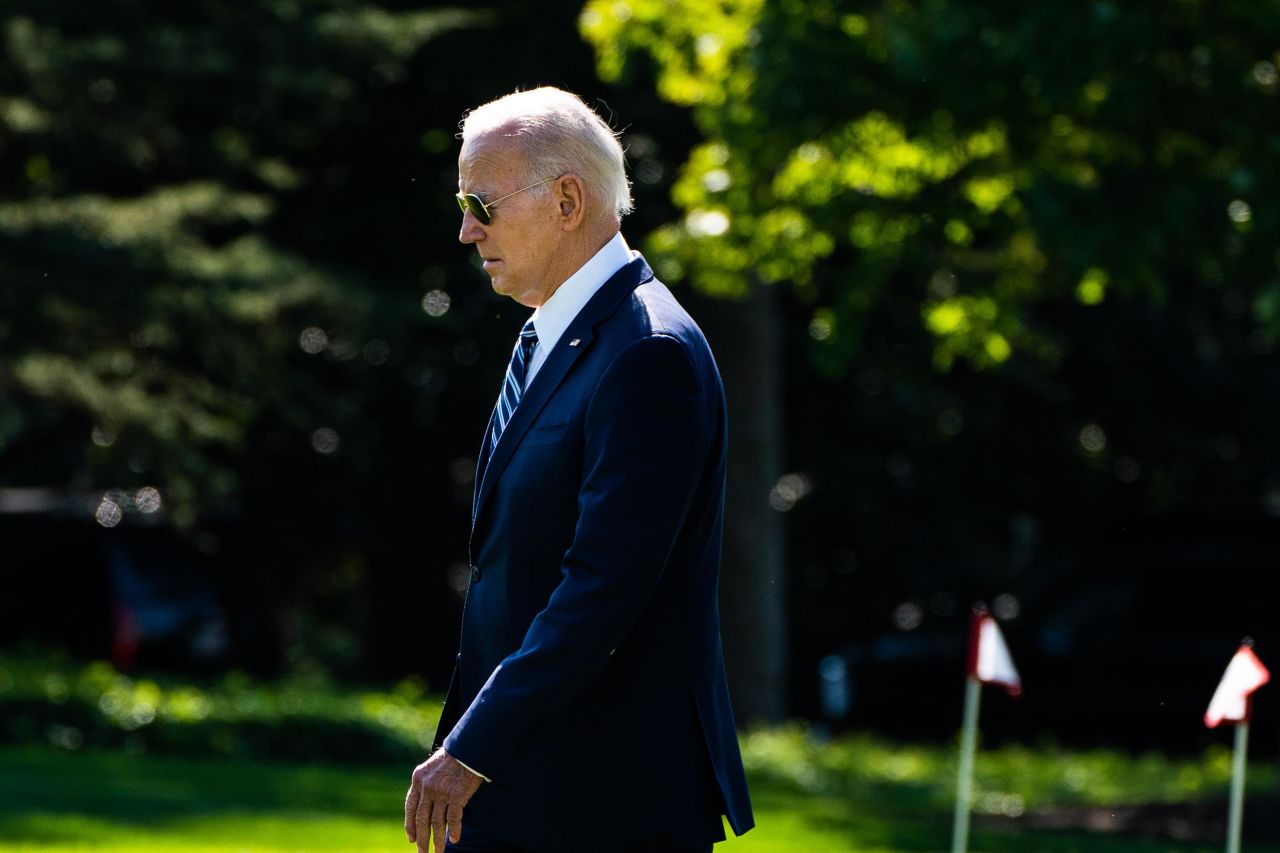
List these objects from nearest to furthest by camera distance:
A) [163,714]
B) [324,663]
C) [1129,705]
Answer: [163,714]
[1129,705]
[324,663]

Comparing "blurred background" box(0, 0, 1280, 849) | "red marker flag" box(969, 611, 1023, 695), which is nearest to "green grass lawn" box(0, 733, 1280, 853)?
"blurred background" box(0, 0, 1280, 849)

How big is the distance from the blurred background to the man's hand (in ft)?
23.0

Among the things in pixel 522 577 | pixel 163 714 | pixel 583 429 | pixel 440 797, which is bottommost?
pixel 440 797

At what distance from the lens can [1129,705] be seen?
52.4 feet

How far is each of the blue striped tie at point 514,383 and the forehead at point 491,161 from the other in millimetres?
291

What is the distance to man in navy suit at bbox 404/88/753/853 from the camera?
3.20 meters

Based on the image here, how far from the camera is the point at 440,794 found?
10.6ft

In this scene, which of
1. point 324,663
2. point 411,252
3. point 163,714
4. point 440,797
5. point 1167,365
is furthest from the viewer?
point 324,663

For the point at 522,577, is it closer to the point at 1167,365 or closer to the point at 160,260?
the point at 160,260

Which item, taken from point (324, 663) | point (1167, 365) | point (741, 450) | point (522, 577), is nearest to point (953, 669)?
point (741, 450)

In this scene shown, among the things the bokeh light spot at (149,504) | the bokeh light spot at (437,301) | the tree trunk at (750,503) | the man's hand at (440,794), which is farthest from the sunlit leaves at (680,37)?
the man's hand at (440,794)

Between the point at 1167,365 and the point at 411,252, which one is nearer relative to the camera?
the point at 411,252

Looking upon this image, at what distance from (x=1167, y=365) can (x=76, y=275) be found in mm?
11688

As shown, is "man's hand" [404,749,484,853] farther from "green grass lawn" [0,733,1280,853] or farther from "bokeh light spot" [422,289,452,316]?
"bokeh light spot" [422,289,452,316]
